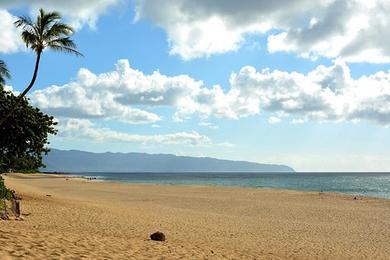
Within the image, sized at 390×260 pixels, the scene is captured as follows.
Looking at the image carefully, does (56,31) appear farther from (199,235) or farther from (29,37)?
(199,235)

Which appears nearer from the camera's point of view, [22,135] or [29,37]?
[29,37]

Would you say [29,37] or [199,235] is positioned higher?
[29,37]

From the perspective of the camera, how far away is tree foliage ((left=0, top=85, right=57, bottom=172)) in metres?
26.2

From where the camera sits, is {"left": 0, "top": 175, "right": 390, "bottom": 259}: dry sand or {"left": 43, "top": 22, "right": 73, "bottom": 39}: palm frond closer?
{"left": 0, "top": 175, "right": 390, "bottom": 259}: dry sand

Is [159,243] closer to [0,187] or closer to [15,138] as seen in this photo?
[0,187]

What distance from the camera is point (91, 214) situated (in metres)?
24.5

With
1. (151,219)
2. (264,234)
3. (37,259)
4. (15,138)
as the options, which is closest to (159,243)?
(37,259)

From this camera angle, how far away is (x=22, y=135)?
2678cm

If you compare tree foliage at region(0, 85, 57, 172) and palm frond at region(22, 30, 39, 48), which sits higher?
palm frond at region(22, 30, 39, 48)

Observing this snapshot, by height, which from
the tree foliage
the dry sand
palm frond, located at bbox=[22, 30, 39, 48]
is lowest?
the dry sand

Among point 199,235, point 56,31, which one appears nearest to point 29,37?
point 56,31

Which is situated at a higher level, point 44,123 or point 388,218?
point 44,123

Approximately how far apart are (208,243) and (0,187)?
11.1 m

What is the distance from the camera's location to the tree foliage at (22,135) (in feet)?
85.9
